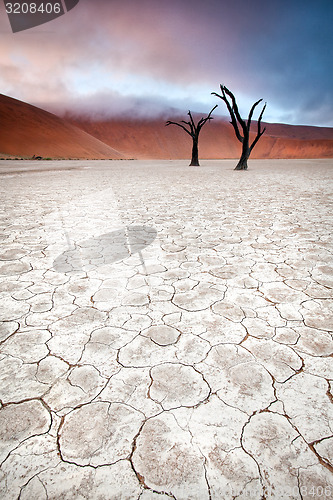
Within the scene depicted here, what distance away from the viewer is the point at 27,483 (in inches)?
32.7

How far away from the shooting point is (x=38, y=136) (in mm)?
38438

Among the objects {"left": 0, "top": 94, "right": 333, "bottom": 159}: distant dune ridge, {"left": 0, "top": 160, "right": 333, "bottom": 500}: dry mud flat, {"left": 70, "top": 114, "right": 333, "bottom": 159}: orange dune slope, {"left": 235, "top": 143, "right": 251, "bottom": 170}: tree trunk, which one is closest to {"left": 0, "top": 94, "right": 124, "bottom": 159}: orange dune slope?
{"left": 0, "top": 94, "right": 333, "bottom": 159}: distant dune ridge

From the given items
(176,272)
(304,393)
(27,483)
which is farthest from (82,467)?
(176,272)

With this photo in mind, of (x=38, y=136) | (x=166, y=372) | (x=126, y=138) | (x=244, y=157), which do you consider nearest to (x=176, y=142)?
(x=126, y=138)

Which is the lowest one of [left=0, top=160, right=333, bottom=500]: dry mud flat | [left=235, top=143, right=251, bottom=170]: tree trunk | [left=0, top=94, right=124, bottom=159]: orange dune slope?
[left=0, top=160, right=333, bottom=500]: dry mud flat

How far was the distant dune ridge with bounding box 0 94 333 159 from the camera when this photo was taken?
37.8m

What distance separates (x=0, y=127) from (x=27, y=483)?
47.0m

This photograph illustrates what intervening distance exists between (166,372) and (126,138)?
7715 cm

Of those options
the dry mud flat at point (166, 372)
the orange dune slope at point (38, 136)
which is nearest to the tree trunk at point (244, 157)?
the dry mud flat at point (166, 372)

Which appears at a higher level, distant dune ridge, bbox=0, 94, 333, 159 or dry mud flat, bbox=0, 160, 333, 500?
distant dune ridge, bbox=0, 94, 333, 159

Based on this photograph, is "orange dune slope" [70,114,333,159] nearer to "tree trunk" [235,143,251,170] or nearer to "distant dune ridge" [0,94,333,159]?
"distant dune ridge" [0,94,333,159]

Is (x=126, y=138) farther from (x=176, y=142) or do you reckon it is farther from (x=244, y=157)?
(x=244, y=157)

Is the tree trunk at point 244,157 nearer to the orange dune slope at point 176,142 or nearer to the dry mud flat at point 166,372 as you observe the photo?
the dry mud flat at point 166,372

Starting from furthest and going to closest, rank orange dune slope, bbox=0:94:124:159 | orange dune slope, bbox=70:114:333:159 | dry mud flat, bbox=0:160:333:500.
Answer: orange dune slope, bbox=70:114:333:159 < orange dune slope, bbox=0:94:124:159 < dry mud flat, bbox=0:160:333:500
